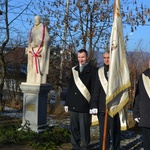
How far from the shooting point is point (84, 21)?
503 inches

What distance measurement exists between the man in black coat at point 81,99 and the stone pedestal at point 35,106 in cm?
149

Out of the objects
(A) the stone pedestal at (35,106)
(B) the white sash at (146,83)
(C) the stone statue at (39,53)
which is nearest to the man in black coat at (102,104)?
(B) the white sash at (146,83)

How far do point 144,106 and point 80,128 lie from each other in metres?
1.55

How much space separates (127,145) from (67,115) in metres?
4.76

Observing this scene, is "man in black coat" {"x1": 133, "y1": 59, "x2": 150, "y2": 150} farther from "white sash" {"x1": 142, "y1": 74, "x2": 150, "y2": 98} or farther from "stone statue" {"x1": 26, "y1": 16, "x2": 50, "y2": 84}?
"stone statue" {"x1": 26, "y1": 16, "x2": 50, "y2": 84}

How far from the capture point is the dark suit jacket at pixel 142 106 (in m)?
4.39

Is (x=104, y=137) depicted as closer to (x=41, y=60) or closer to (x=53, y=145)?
(x=53, y=145)

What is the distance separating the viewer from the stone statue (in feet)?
23.7

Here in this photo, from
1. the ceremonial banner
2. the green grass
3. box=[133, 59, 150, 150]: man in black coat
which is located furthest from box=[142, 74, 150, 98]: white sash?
the green grass

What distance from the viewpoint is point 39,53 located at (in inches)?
286

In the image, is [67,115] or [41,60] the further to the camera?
[67,115]

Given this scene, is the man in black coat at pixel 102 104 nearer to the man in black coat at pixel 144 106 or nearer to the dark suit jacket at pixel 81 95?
the dark suit jacket at pixel 81 95

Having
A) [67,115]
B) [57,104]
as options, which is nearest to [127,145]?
[67,115]

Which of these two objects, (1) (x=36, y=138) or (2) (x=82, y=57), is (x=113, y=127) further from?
(1) (x=36, y=138)
